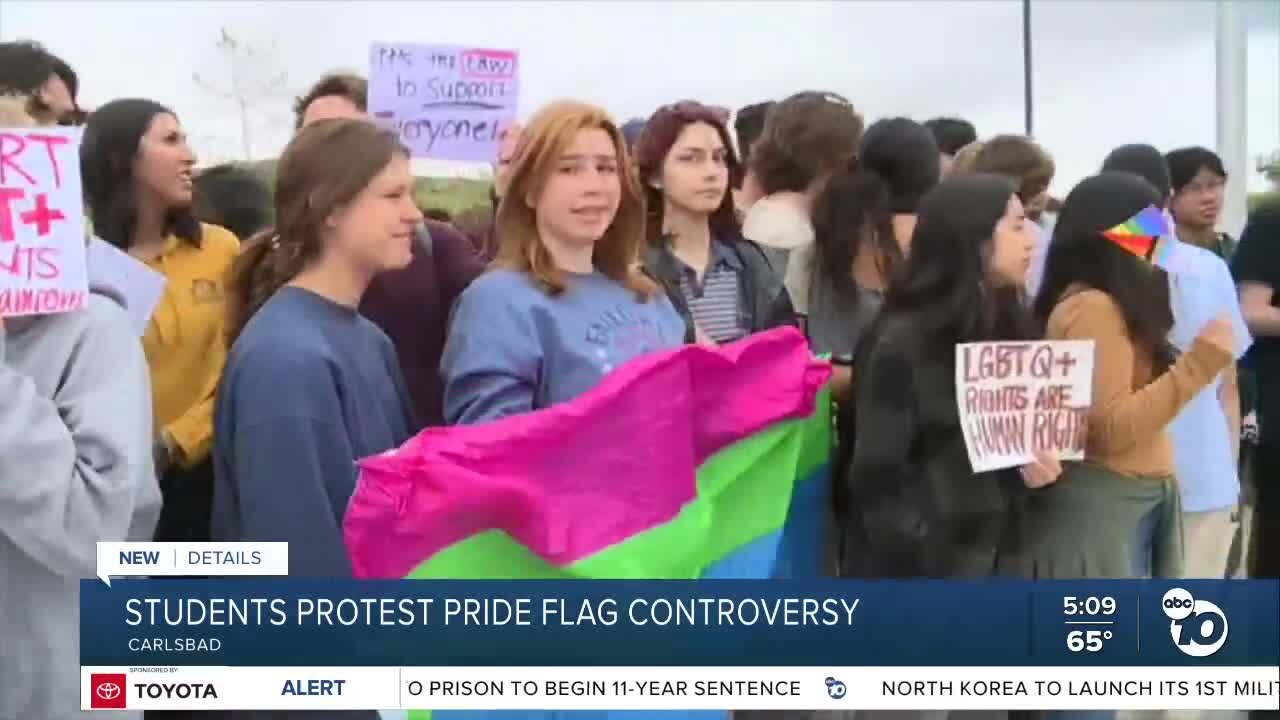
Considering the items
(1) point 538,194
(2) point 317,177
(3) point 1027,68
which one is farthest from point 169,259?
(3) point 1027,68

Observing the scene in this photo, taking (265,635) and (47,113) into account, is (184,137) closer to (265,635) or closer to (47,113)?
(47,113)

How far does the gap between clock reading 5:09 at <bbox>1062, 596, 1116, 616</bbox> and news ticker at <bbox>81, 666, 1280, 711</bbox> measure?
77 mm

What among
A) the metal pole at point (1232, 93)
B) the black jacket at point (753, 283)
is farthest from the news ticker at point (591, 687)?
the metal pole at point (1232, 93)

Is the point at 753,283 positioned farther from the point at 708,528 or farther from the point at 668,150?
the point at 708,528

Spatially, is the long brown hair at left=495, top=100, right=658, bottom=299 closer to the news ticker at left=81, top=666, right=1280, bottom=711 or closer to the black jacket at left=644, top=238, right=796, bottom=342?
the black jacket at left=644, top=238, right=796, bottom=342

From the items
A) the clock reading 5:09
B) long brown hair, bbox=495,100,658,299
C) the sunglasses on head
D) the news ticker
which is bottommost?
the news ticker

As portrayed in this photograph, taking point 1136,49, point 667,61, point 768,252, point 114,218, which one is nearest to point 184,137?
point 114,218

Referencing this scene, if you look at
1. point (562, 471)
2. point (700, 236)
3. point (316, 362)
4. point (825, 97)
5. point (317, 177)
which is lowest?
point (562, 471)

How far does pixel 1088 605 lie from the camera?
6.63ft

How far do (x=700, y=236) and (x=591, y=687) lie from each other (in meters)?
0.88

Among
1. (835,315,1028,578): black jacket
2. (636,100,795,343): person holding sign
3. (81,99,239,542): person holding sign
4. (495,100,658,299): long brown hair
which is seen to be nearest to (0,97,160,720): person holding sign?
(81,99,239,542): person holding sign

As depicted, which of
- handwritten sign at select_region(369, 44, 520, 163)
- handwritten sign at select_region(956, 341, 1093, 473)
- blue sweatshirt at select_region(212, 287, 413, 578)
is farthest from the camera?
handwritten sign at select_region(369, 44, 520, 163)

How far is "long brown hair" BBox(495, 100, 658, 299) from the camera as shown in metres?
2.05

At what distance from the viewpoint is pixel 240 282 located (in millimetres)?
2174
